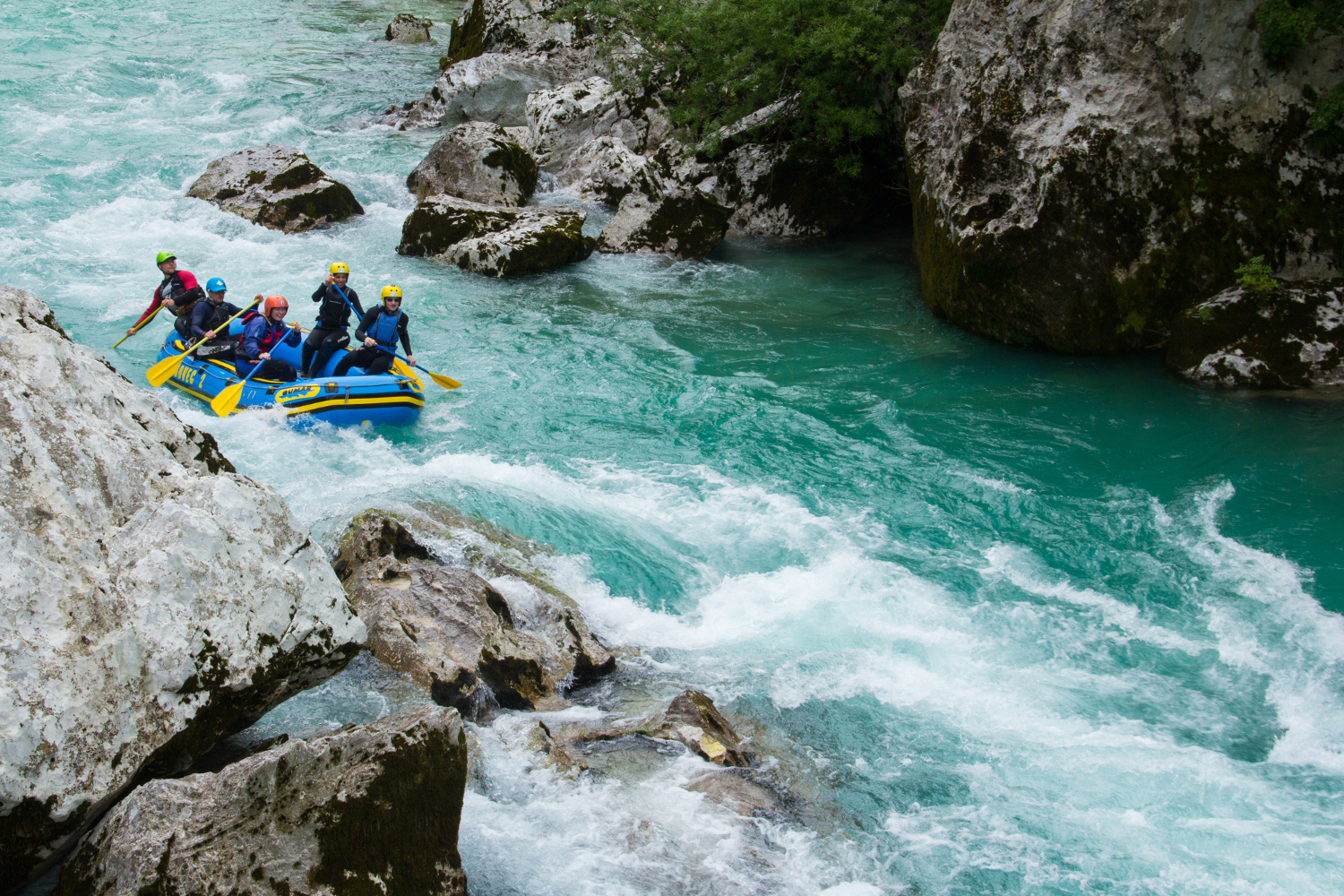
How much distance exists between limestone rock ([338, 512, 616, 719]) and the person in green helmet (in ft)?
18.7

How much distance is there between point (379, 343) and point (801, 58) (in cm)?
916

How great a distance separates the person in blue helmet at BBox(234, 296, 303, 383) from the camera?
963 centimetres

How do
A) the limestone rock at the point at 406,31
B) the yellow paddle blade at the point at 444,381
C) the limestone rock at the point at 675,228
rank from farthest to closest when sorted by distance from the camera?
the limestone rock at the point at 406,31 → the limestone rock at the point at 675,228 → the yellow paddle blade at the point at 444,381

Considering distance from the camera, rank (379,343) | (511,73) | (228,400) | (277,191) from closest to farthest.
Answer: (228,400), (379,343), (277,191), (511,73)

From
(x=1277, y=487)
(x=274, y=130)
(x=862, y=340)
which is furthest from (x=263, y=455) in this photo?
(x=274, y=130)

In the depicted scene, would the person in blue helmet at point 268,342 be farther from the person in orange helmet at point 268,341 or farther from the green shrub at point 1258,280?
the green shrub at point 1258,280

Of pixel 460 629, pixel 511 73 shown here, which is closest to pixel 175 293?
pixel 460 629

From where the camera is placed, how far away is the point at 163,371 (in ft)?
32.2

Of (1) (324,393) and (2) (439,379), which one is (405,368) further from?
(1) (324,393)

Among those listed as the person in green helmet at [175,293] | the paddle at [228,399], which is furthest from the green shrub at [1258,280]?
the person in green helmet at [175,293]

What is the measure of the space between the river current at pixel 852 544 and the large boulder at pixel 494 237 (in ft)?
1.61

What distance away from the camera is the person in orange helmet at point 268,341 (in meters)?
9.63

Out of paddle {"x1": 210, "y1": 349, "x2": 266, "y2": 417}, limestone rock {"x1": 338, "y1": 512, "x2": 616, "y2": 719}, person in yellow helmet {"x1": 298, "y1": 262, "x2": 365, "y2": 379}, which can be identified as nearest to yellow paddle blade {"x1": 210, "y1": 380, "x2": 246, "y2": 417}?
paddle {"x1": 210, "y1": 349, "x2": 266, "y2": 417}

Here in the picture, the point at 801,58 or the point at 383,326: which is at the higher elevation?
the point at 801,58
